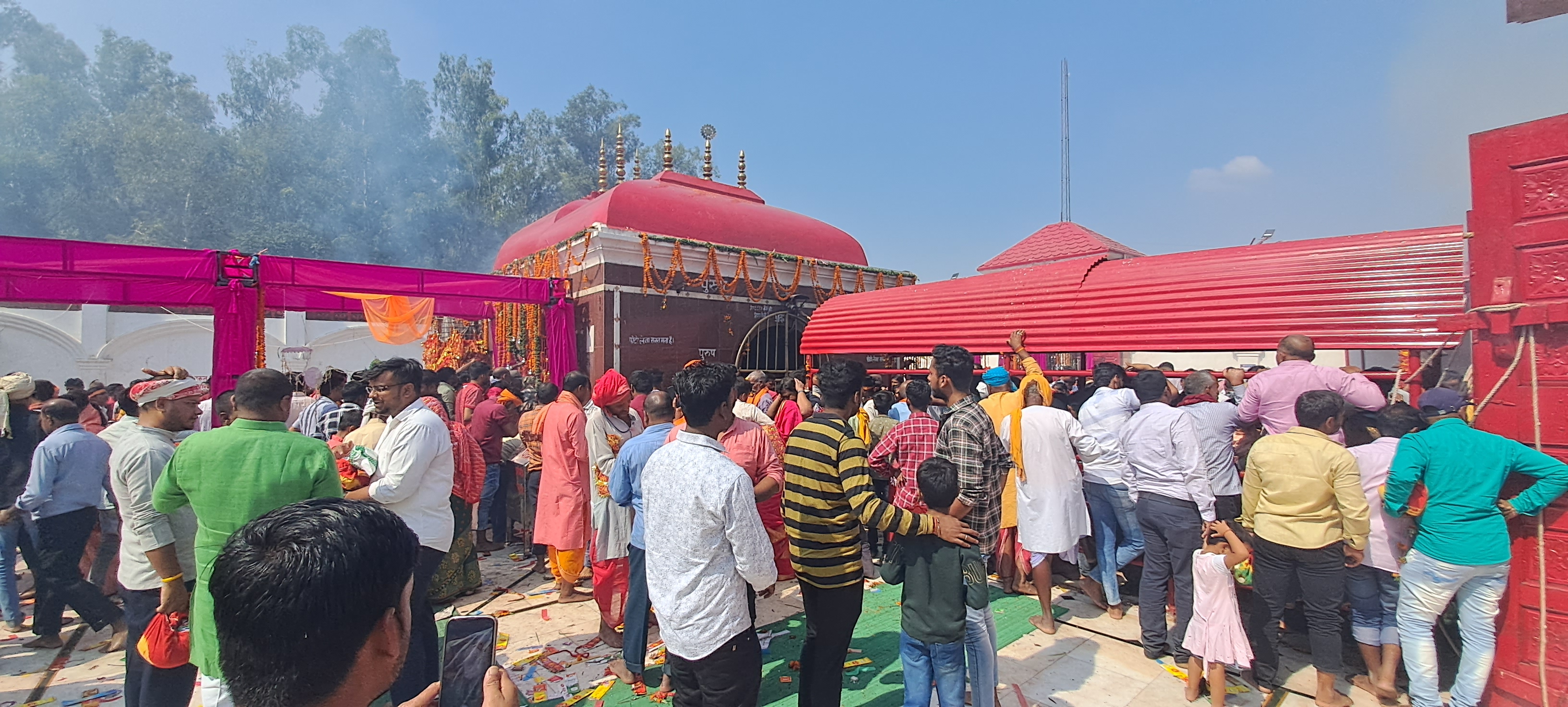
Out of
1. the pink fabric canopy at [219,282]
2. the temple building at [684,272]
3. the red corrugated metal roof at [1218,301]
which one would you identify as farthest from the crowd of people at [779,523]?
the temple building at [684,272]

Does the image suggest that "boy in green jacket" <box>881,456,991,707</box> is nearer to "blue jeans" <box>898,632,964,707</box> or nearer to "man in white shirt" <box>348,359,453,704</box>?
"blue jeans" <box>898,632,964,707</box>

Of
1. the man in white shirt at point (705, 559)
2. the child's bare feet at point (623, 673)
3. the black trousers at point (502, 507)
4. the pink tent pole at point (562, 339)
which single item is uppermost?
the pink tent pole at point (562, 339)

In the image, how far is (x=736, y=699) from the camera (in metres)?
2.47

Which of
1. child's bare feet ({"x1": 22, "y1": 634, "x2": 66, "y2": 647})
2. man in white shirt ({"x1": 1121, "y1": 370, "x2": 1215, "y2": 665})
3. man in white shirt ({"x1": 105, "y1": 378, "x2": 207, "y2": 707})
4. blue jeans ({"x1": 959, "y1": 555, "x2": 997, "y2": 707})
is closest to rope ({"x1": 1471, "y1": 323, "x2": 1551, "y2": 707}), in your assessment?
man in white shirt ({"x1": 1121, "y1": 370, "x2": 1215, "y2": 665})

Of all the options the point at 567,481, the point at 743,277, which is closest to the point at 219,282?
the point at 567,481

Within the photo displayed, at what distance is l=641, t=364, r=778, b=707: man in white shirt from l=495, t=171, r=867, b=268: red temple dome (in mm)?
7307

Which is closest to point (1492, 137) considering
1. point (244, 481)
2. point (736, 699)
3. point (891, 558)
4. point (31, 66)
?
point (891, 558)

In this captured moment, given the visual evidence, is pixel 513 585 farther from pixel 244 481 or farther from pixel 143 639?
pixel 244 481

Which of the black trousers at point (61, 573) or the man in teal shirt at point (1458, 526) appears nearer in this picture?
the man in teal shirt at point (1458, 526)

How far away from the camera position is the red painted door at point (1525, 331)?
2.99m

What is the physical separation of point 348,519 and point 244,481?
1832 millimetres

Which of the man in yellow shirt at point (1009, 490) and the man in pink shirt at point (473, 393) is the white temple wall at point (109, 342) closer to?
the man in pink shirt at point (473, 393)

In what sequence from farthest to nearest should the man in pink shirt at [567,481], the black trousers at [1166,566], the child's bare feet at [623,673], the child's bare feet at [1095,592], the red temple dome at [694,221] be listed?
the red temple dome at [694,221]
the child's bare feet at [1095,592]
the man in pink shirt at [567,481]
the black trousers at [1166,566]
the child's bare feet at [623,673]

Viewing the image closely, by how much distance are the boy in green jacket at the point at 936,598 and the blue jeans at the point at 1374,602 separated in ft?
7.53
